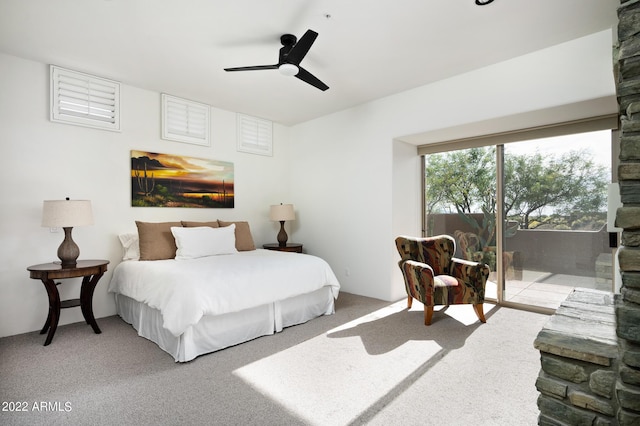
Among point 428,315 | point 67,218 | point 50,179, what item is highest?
point 50,179

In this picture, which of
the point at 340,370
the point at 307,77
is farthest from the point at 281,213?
the point at 340,370

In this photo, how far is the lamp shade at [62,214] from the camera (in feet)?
10.1

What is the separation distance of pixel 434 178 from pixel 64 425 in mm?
4652

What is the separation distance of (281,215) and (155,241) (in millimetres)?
1873

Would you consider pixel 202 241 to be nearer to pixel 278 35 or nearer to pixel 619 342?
pixel 278 35

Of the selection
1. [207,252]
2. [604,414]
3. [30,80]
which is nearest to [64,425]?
[207,252]

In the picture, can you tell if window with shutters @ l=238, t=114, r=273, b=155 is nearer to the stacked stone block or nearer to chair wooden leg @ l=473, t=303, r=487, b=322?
chair wooden leg @ l=473, t=303, r=487, b=322

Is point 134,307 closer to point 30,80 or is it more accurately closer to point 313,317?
point 313,317

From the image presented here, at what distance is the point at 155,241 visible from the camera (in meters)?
3.78

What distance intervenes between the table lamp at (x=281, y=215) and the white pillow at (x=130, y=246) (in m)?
1.91

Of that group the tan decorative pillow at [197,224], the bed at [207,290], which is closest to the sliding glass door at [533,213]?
the bed at [207,290]

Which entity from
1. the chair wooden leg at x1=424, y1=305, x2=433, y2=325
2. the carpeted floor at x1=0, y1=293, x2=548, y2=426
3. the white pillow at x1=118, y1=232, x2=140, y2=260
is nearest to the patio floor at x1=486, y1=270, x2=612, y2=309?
the carpeted floor at x1=0, y1=293, x2=548, y2=426

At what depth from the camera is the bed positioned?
8.89ft

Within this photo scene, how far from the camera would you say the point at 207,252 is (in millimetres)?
3867
